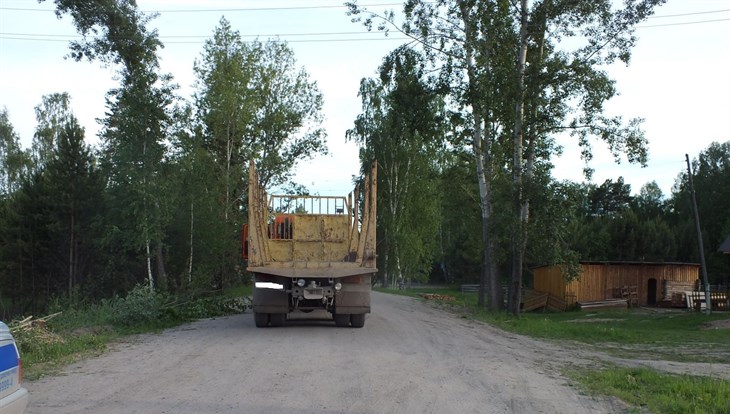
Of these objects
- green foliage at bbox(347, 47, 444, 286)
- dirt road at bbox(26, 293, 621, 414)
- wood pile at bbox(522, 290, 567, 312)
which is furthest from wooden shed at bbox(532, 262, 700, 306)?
dirt road at bbox(26, 293, 621, 414)

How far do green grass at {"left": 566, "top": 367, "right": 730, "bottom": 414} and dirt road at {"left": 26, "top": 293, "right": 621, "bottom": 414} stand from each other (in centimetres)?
45

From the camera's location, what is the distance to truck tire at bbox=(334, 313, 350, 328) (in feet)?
54.9

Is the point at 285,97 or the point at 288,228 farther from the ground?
the point at 285,97

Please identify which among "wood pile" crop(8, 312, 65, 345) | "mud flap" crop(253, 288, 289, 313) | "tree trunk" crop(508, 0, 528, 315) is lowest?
"wood pile" crop(8, 312, 65, 345)

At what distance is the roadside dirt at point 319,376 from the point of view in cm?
814

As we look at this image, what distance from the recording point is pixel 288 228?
54.0ft

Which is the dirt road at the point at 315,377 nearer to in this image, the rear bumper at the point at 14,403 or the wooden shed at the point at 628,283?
the rear bumper at the point at 14,403

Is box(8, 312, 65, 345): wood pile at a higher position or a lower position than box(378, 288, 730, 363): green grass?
higher

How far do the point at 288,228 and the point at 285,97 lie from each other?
29021mm

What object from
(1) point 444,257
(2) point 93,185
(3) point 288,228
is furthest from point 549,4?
(1) point 444,257

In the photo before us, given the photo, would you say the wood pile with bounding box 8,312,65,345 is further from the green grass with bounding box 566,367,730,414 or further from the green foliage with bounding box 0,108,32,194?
the green foliage with bounding box 0,108,32,194

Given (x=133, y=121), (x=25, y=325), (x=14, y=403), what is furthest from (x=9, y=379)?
(x=133, y=121)

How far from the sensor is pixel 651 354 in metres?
14.8

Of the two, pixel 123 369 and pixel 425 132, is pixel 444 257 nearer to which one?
pixel 425 132
